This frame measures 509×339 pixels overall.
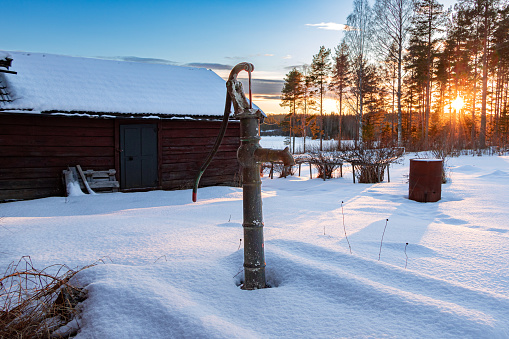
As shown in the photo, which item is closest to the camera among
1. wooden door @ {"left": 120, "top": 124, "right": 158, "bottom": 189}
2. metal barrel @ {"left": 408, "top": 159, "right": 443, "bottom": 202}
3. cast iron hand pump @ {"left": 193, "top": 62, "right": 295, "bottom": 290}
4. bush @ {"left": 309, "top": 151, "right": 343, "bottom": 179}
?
cast iron hand pump @ {"left": 193, "top": 62, "right": 295, "bottom": 290}

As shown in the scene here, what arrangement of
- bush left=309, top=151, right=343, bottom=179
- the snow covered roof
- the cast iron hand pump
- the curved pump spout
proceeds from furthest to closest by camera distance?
1. bush left=309, top=151, right=343, bottom=179
2. the snow covered roof
3. the cast iron hand pump
4. the curved pump spout

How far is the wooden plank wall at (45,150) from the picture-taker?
8.50 m

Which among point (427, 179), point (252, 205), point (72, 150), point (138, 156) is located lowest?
point (427, 179)

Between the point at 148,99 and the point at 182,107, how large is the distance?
1.00 m

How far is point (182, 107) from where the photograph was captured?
10.4 m

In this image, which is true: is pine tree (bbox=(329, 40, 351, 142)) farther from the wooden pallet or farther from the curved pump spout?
the curved pump spout

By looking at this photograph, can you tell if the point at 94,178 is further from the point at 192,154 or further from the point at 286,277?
the point at 286,277

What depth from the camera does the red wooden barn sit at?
859 cm

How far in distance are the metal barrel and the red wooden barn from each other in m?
5.94

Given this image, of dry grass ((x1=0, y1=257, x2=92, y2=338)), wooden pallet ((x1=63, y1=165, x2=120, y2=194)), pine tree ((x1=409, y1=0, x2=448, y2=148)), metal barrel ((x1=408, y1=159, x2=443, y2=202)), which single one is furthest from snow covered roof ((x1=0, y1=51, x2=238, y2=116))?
pine tree ((x1=409, y1=0, x2=448, y2=148))

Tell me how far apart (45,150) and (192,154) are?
3869 mm

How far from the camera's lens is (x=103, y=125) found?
378 inches

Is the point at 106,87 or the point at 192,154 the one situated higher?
the point at 106,87

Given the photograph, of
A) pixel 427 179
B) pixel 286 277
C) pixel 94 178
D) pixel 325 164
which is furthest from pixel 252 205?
pixel 325 164
